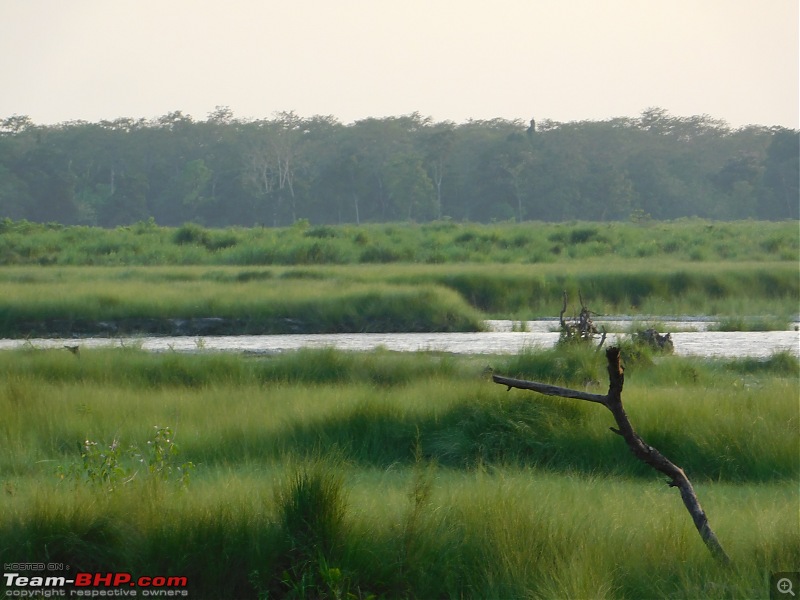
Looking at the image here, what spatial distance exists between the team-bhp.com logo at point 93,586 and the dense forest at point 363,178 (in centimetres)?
5259

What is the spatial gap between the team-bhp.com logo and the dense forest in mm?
52585

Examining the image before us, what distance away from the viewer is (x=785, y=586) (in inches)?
229

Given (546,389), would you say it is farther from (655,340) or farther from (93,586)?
(655,340)

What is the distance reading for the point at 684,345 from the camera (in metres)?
17.3

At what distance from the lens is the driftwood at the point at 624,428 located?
5184 mm

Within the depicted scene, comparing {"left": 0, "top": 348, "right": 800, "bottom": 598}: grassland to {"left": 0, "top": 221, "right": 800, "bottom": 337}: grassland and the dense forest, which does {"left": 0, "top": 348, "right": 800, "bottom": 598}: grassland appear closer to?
{"left": 0, "top": 221, "right": 800, "bottom": 337}: grassland

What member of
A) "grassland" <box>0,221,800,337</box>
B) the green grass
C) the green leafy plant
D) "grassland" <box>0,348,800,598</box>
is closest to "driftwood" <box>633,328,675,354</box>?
"grassland" <box>0,348,800,598</box>

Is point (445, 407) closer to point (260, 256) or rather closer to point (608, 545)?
point (608, 545)

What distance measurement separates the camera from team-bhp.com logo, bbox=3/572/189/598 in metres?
6.25

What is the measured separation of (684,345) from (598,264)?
11050mm

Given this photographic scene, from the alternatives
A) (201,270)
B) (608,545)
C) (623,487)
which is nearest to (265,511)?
(608,545)

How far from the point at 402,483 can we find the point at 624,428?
299cm

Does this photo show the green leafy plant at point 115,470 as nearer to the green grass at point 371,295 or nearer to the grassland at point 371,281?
the green grass at point 371,295

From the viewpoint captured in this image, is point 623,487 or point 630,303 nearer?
point 623,487
